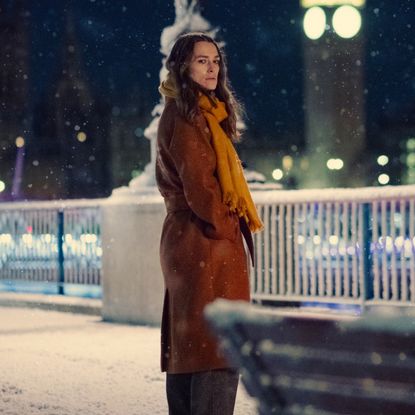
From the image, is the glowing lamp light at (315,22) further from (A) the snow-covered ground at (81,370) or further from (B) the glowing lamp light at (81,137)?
(B) the glowing lamp light at (81,137)

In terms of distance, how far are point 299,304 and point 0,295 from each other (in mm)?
5928

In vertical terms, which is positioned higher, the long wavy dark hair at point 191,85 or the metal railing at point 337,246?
the long wavy dark hair at point 191,85

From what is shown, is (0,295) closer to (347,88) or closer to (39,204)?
(39,204)

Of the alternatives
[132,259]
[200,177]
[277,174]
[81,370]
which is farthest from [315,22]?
[277,174]

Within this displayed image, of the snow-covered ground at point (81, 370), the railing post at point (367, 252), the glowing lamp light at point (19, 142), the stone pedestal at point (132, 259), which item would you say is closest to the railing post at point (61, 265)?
the snow-covered ground at point (81, 370)

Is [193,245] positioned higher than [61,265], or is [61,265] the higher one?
[193,245]

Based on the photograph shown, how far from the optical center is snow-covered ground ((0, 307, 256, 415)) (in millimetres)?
6113

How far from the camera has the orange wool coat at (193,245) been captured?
4141mm

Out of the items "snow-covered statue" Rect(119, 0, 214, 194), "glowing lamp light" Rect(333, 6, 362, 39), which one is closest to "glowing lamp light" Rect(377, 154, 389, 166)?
"glowing lamp light" Rect(333, 6, 362, 39)

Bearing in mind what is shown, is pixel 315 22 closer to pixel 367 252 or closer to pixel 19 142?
pixel 367 252

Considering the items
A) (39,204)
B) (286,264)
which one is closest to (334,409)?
(286,264)

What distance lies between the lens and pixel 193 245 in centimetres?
423

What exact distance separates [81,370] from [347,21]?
9.56 m

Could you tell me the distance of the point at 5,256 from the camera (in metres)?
15.2
